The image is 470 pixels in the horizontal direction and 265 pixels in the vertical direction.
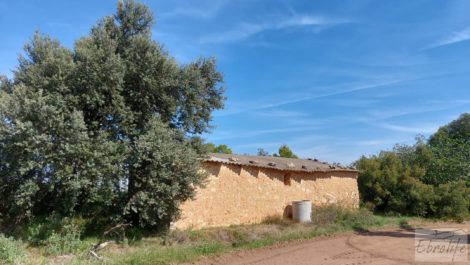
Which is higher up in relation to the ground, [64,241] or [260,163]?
[260,163]

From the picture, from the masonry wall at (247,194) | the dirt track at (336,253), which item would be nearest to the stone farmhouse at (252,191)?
the masonry wall at (247,194)

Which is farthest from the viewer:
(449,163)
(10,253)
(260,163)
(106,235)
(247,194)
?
(449,163)

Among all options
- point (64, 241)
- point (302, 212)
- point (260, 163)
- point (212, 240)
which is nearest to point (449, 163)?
point (302, 212)

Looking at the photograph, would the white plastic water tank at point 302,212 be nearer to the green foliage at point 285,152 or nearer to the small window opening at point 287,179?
the small window opening at point 287,179

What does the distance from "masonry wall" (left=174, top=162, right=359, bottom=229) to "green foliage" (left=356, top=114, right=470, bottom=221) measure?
126 inches

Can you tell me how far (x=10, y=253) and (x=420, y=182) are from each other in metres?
20.5

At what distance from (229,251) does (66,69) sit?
7.12 meters

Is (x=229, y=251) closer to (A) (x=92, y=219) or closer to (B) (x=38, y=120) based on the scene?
(A) (x=92, y=219)

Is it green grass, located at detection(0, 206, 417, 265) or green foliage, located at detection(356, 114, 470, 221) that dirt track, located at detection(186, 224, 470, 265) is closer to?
green grass, located at detection(0, 206, 417, 265)

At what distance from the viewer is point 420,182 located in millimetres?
22297

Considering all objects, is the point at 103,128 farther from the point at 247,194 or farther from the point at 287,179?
the point at 287,179

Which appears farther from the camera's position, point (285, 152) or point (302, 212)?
point (285, 152)

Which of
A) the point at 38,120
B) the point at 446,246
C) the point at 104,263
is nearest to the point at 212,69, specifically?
the point at 38,120

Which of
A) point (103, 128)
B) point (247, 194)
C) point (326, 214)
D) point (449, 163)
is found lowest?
point (326, 214)
